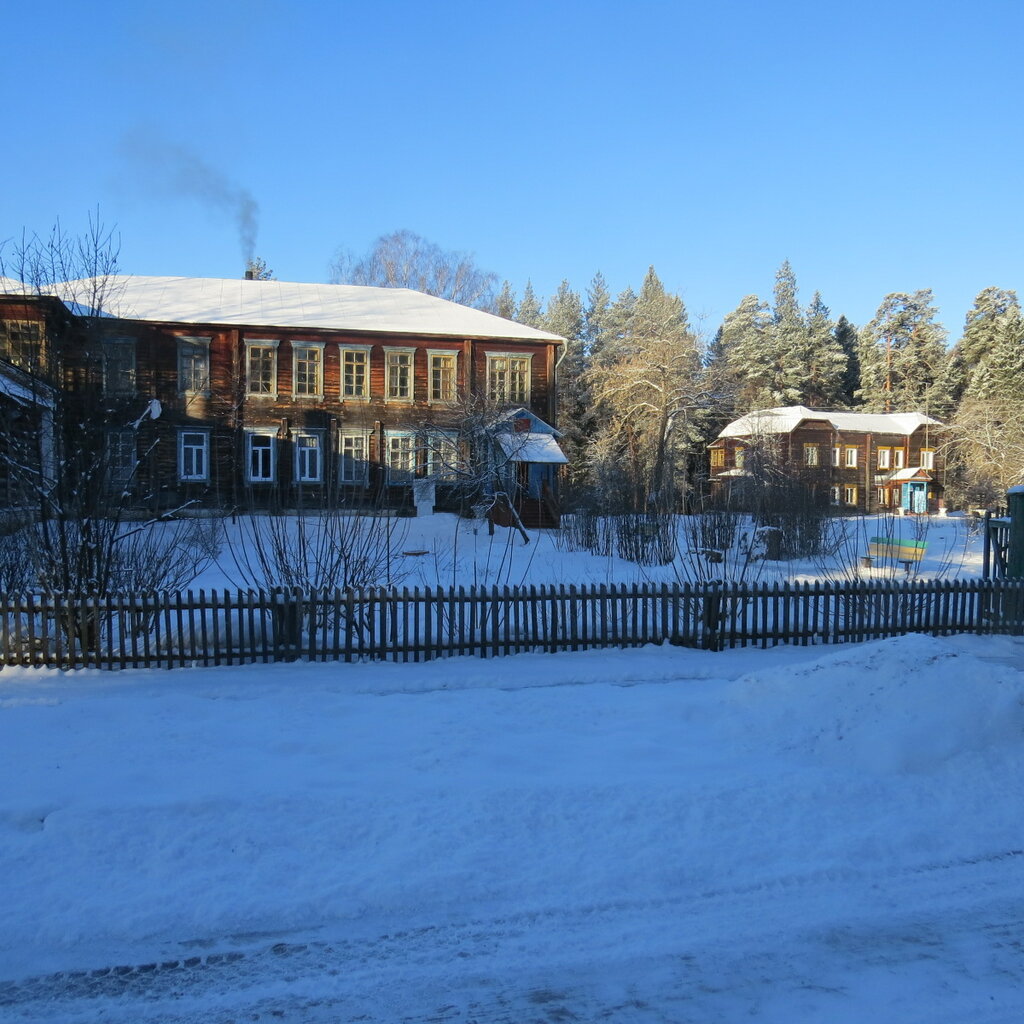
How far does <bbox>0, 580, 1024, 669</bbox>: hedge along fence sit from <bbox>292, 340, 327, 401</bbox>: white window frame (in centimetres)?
2135

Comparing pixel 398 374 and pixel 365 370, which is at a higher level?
pixel 365 370

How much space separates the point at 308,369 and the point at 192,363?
416cm

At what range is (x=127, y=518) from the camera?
26688 millimetres

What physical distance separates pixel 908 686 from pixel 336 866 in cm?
468

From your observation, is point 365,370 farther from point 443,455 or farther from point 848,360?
point 848,360

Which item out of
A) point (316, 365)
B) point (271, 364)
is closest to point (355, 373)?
point (316, 365)

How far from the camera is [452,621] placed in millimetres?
10805

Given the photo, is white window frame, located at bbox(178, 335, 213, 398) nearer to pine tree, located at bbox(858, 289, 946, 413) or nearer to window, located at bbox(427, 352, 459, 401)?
window, located at bbox(427, 352, 459, 401)

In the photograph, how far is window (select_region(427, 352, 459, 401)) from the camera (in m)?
32.7

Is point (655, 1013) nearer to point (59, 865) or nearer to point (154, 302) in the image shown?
point (59, 865)

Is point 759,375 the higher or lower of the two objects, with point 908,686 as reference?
higher

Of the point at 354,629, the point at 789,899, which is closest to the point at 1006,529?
the point at 354,629

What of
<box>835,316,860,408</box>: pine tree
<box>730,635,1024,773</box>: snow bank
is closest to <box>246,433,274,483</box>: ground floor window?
<box>730,635,1024,773</box>: snow bank

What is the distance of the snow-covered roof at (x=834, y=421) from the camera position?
52.1 m
